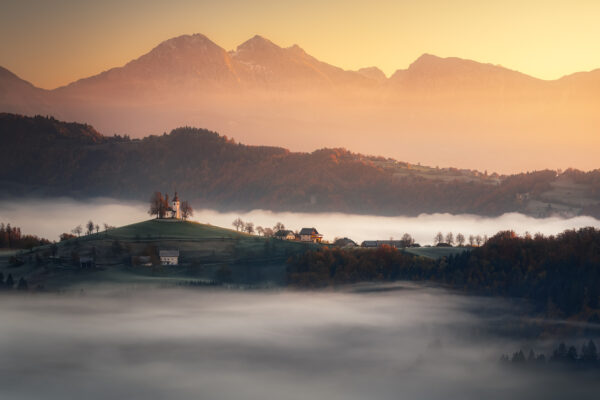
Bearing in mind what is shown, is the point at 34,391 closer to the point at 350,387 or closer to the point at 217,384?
the point at 217,384

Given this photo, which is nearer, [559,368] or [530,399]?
[530,399]

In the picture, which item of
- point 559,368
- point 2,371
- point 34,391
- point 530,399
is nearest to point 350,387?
point 530,399

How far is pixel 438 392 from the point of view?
182 meters

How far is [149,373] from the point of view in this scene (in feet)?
633

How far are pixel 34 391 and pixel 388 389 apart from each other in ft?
227

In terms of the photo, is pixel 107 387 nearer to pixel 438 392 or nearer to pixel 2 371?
pixel 2 371

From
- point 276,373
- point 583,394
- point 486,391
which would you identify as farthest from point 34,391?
point 583,394

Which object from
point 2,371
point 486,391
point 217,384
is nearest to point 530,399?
point 486,391

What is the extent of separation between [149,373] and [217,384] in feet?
58.0

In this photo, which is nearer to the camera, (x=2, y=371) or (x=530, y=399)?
(x=530, y=399)

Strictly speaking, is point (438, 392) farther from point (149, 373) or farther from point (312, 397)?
point (149, 373)

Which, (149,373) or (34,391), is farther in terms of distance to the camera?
(149,373)

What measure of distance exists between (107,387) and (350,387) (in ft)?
160

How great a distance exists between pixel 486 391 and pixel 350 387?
27127mm
